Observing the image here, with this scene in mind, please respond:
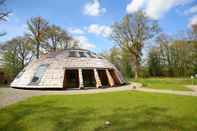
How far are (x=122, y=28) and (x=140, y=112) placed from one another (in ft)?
120

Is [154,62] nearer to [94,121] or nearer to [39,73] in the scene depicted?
[39,73]

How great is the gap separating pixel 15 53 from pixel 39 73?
24.3m

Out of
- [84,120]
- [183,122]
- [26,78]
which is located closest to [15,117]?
[84,120]

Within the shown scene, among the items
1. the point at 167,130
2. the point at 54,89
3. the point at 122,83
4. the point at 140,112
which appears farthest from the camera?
the point at 122,83

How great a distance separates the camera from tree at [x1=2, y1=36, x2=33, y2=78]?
42500 mm

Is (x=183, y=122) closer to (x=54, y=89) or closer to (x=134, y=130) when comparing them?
(x=134, y=130)

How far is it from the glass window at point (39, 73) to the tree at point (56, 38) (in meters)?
19.3

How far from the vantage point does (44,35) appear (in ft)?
133

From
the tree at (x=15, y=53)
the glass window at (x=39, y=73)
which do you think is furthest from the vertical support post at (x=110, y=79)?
the tree at (x=15, y=53)

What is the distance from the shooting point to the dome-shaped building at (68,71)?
21.3 metres

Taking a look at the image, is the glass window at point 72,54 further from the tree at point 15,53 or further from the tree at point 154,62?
the tree at point 154,62

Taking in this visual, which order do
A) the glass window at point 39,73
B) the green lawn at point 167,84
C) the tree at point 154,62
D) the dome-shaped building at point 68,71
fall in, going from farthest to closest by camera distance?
the tree at point 154,62
the green lawn at point 167,84
the glass window at point 39,73
the dome-shaped building at point 68,71

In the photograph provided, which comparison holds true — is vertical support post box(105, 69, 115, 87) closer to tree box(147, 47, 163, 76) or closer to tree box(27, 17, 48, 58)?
tree box(27, 17, 48, 58)

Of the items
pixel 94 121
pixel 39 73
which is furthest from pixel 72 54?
pixel 94 121
